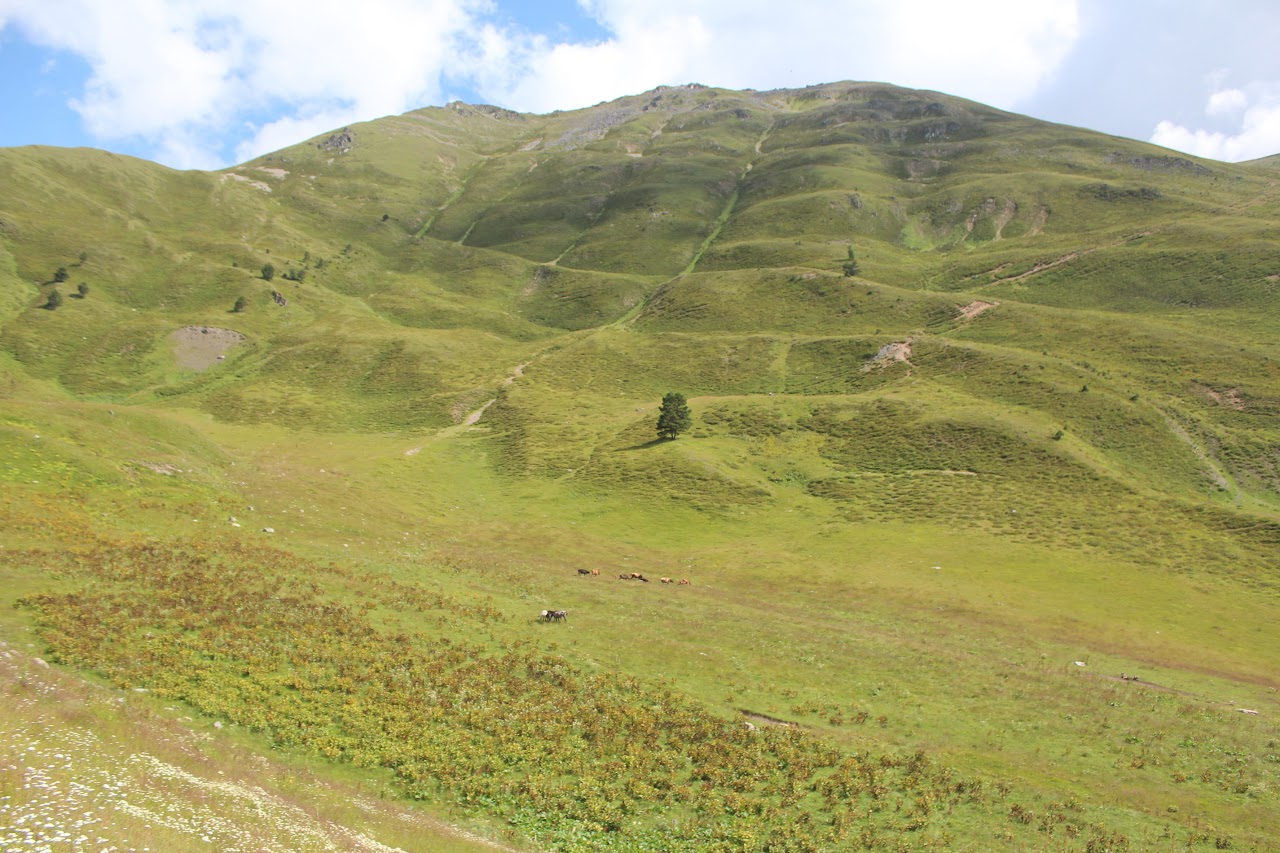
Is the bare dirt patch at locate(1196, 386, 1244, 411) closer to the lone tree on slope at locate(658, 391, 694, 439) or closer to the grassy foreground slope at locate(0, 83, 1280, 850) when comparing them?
the grassy foreground slope at locate(0, 83, 1280, 850)

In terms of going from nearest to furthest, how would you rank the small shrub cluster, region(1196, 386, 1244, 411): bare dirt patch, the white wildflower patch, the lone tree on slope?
the white wildflower patch < the small shrub cluster < region(1196, 386, 1244, 411): bare dirt patch < the lone tree on slope

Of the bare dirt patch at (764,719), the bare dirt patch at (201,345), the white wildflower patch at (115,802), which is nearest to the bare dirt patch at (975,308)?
the bare dirt patch at (764,719)

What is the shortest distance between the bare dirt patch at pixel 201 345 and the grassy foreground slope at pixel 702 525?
2.46 feet

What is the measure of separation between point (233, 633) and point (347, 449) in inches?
2207

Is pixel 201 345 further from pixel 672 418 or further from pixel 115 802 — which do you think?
pixel 115 802

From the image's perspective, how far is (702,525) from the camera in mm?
54531

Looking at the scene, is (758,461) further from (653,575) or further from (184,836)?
(184,836)

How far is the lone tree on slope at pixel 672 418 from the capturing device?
232ft

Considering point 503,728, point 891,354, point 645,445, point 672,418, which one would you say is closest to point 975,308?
point 891,354

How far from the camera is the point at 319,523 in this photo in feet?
133

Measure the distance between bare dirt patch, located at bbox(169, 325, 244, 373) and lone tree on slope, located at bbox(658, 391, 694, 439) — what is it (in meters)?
75.9

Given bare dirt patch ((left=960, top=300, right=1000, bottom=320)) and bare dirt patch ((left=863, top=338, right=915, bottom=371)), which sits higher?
bare dirt patch ((left=960, top=300, right=1000, bottom=320))

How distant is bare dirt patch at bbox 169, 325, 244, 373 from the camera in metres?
98.9

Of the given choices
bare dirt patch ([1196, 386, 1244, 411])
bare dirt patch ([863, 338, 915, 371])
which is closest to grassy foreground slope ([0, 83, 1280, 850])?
bare dirt patch ([1196, 386, 1244, 411])
